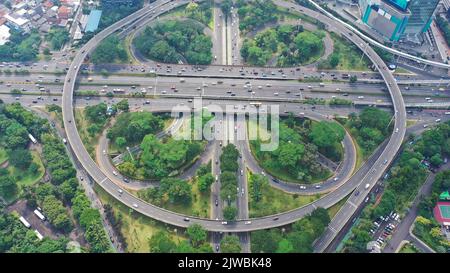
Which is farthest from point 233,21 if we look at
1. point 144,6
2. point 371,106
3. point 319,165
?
point 319,165

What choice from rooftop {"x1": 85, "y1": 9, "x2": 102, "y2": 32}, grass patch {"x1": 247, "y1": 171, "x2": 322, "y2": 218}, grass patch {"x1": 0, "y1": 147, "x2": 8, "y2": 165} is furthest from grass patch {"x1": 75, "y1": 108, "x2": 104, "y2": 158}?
grass patch {"x1": 247, "y1": 171, "x2": 322, "y2": 218}

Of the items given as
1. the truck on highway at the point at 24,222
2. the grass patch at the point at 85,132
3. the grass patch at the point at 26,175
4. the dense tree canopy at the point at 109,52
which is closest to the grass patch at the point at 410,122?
the grass patch at the point at 85,132

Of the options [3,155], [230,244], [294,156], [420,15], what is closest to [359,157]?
[294,156]

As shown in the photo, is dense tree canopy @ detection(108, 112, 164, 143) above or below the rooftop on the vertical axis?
below

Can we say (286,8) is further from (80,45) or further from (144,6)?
(80,45)

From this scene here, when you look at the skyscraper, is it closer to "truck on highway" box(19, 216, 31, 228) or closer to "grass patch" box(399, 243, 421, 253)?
"grass patch" box(399, 243, 421, 253)
